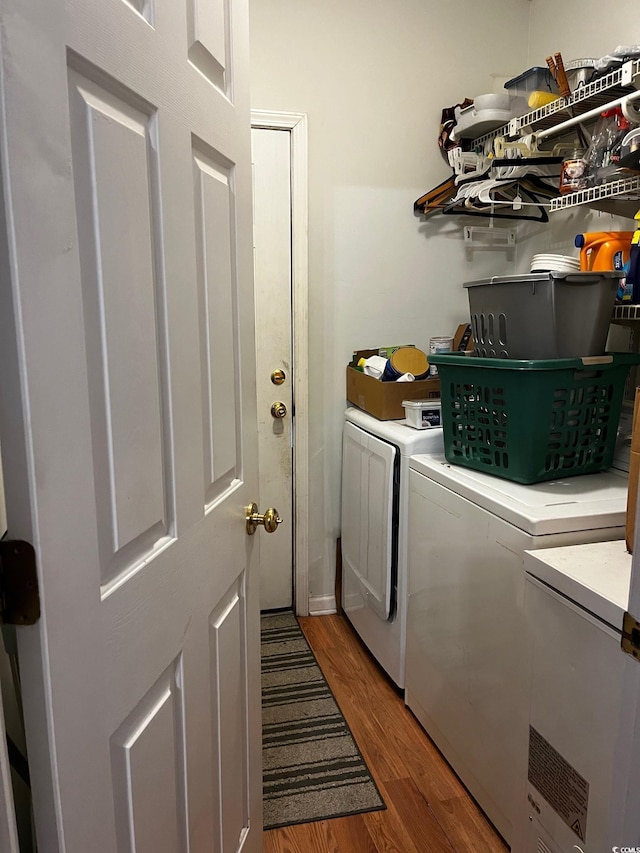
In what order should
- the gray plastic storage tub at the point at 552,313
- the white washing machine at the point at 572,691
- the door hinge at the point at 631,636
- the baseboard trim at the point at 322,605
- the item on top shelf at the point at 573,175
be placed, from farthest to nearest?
the baseboard trim at the point at 322,605, the item on top shelf at the point at 573,175, the gray plastic storage tub at the point at 552,313, the white washing machine at the point at 572,691, the door hinge at the point at 631,636

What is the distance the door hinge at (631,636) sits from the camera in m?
0.74

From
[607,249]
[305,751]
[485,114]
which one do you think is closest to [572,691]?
[305,751]

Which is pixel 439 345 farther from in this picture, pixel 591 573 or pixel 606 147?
pixel 591 573

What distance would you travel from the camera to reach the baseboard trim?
2832 mm

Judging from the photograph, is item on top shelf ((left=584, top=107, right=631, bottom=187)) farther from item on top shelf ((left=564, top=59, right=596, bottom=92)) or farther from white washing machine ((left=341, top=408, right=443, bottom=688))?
white washing machine ((left=341, top=408, right=443, bottom=688))

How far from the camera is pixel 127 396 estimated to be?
2.38 feet

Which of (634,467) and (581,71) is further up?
(581,71)

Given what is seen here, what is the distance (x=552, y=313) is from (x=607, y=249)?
1.51 feet

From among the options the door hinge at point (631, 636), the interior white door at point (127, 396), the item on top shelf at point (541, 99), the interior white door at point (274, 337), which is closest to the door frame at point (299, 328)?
the interior white door at point (274, 337)

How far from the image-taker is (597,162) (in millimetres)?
1897

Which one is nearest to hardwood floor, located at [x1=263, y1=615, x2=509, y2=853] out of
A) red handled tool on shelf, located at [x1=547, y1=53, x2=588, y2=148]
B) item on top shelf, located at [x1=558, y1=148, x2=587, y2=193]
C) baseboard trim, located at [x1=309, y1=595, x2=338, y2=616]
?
baseboard trim, located at [x1=309, y1=595, x2=338, y2=616]

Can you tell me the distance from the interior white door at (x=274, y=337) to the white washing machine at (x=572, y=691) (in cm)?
149

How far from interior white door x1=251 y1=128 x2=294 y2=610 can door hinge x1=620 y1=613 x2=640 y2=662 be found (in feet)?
6.61

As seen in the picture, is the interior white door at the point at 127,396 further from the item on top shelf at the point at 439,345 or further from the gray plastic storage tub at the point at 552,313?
the item on top shelf at the point at 439,345
